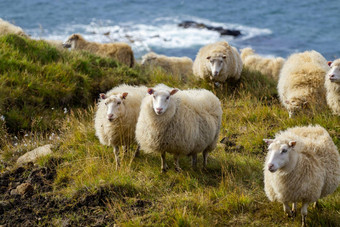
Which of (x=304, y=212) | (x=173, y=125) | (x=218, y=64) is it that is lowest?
(x=304, y=212)

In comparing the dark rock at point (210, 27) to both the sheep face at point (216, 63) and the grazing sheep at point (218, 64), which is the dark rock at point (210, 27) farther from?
the sheep face at point (216, 63)

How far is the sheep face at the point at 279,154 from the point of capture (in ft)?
14.5

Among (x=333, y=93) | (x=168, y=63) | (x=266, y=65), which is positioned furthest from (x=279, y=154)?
(x=168, y=63)

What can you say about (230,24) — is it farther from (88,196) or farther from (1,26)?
(88,196)

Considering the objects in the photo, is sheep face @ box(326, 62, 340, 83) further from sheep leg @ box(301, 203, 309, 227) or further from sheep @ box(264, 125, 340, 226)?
sheep leg @ box(301, 203, 309, 227)

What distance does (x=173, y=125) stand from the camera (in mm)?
5816

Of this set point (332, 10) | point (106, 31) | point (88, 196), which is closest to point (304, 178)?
point (88, 196)

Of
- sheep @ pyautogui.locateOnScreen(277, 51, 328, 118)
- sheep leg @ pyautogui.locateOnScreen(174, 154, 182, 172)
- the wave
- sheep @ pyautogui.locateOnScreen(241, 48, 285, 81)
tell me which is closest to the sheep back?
sheep leg @ pyautogui.locateOnScreen(174, 154, 182, 172)

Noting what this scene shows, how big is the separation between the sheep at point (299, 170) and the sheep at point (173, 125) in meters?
1.31

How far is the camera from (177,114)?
19.2 ft

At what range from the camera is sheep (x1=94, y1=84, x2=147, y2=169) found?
6152 millimetres

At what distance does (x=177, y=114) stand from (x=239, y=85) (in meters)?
4.53

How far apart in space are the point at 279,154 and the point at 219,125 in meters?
2.03

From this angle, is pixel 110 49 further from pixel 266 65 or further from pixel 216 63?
pixel 266 65
